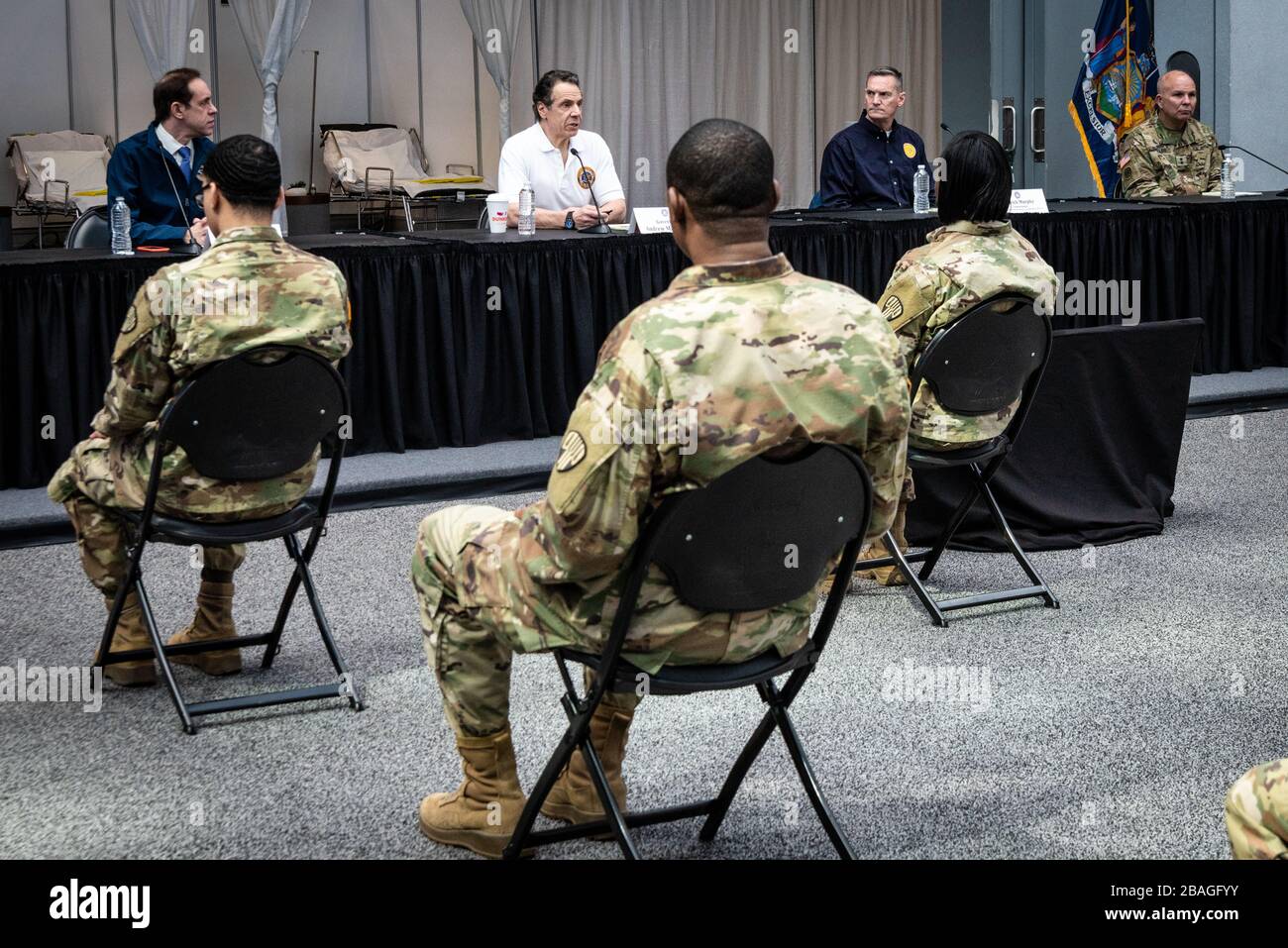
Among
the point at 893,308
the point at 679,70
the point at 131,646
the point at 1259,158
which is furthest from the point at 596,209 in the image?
the point at 679,70

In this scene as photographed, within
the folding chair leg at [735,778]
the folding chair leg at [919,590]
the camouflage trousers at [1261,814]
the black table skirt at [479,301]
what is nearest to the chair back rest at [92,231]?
the black table skirt at [479,301]

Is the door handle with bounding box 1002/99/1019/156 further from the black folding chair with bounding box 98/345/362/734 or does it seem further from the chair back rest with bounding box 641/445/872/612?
the chair back rest with bounding box 641/445/872/612

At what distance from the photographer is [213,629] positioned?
3201 mm

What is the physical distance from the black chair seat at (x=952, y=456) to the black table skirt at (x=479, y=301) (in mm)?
1972

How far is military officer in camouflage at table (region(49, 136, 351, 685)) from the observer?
2.70m

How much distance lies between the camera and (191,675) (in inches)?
125

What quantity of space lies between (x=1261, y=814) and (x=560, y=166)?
16.0 ft

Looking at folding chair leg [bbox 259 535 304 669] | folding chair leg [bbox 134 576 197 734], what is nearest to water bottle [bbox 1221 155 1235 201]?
folding chair leg [bbox 259 535 304 669]

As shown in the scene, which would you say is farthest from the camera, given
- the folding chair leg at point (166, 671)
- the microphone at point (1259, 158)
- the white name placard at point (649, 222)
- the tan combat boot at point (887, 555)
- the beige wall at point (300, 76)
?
the beige wall at point (300, 76)

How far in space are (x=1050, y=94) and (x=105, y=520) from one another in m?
9.12

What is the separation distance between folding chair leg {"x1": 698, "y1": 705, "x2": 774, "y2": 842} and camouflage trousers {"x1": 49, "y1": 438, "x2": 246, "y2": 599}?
131 centimetres

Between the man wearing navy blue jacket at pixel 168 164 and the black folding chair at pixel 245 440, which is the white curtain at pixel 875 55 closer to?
the man wearing navy blue jacket at pixel 168 164

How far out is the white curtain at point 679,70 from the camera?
1104cm
